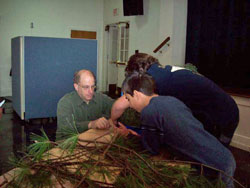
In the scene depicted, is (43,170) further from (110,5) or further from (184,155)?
(110,5)

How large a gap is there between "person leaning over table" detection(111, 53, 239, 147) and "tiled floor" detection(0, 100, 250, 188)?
1.08m

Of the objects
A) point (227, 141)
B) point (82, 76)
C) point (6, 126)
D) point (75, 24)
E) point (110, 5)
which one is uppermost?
point (110, 5)

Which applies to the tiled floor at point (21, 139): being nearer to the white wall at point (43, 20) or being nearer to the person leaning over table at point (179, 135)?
the person leaning over table at point (179, 135)

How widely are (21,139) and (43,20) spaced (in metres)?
4.73

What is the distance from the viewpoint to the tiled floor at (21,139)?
2.90 m

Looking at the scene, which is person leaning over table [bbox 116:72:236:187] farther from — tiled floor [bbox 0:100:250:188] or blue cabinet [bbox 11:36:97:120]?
blue cabinet [bbox 11:36:97:120]

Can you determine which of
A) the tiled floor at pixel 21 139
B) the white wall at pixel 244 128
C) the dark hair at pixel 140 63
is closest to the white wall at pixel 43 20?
the tiled floor at pixel 21 139

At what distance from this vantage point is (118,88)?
7.72 metres

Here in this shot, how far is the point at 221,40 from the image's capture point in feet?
14.3

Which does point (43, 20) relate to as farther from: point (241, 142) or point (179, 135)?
point (179, 135)

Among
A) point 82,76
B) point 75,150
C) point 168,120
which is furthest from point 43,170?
point 82,76

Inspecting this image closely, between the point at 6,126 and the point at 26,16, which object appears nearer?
the point at 6,126

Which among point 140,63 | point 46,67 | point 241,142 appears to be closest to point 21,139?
point 46,67

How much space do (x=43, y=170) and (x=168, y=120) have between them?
58 centimetres
